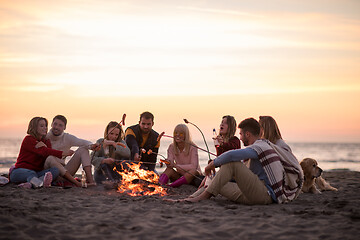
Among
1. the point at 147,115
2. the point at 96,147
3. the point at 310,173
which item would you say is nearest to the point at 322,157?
the point at 310,173

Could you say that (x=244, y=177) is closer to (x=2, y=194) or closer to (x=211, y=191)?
(x=211, y=191)

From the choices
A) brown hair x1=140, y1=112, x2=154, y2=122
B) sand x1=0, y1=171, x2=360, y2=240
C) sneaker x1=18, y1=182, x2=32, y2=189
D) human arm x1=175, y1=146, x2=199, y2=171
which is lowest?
sneaker x1=18, y1=182, x2=32, y2=189

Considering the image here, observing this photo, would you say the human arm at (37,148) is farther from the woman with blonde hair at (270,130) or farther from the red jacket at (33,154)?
the woman with blonde hair at (270,130)

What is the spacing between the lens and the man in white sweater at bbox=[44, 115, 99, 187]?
7.14m

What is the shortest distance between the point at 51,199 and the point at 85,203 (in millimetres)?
590

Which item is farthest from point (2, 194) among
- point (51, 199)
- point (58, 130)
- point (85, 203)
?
point (58, 130)

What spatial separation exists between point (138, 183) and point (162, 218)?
2.44 metres

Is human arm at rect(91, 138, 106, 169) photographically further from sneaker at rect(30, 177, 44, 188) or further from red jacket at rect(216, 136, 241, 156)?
red jacket at rect(216, 136, 241, 156)

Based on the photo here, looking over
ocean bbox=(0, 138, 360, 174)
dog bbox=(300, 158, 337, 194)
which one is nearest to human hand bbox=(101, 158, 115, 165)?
dog bbox=(300, 158, 337, 194)

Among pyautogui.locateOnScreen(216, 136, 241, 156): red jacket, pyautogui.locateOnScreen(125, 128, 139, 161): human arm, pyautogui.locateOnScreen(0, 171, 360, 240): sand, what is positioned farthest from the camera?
pyautogui.locateOnScreen(125, 128, 139, 161): human arm

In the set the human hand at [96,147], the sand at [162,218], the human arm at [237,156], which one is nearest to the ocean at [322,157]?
the human hand at [96,147]

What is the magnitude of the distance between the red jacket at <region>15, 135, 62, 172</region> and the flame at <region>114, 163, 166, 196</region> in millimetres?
1310

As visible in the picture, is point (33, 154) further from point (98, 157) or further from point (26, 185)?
point (98, 157)

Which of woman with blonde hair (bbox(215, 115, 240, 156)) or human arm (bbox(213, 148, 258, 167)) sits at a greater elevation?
woman with blonde hair (bbox(215, 115, 240, 156))
